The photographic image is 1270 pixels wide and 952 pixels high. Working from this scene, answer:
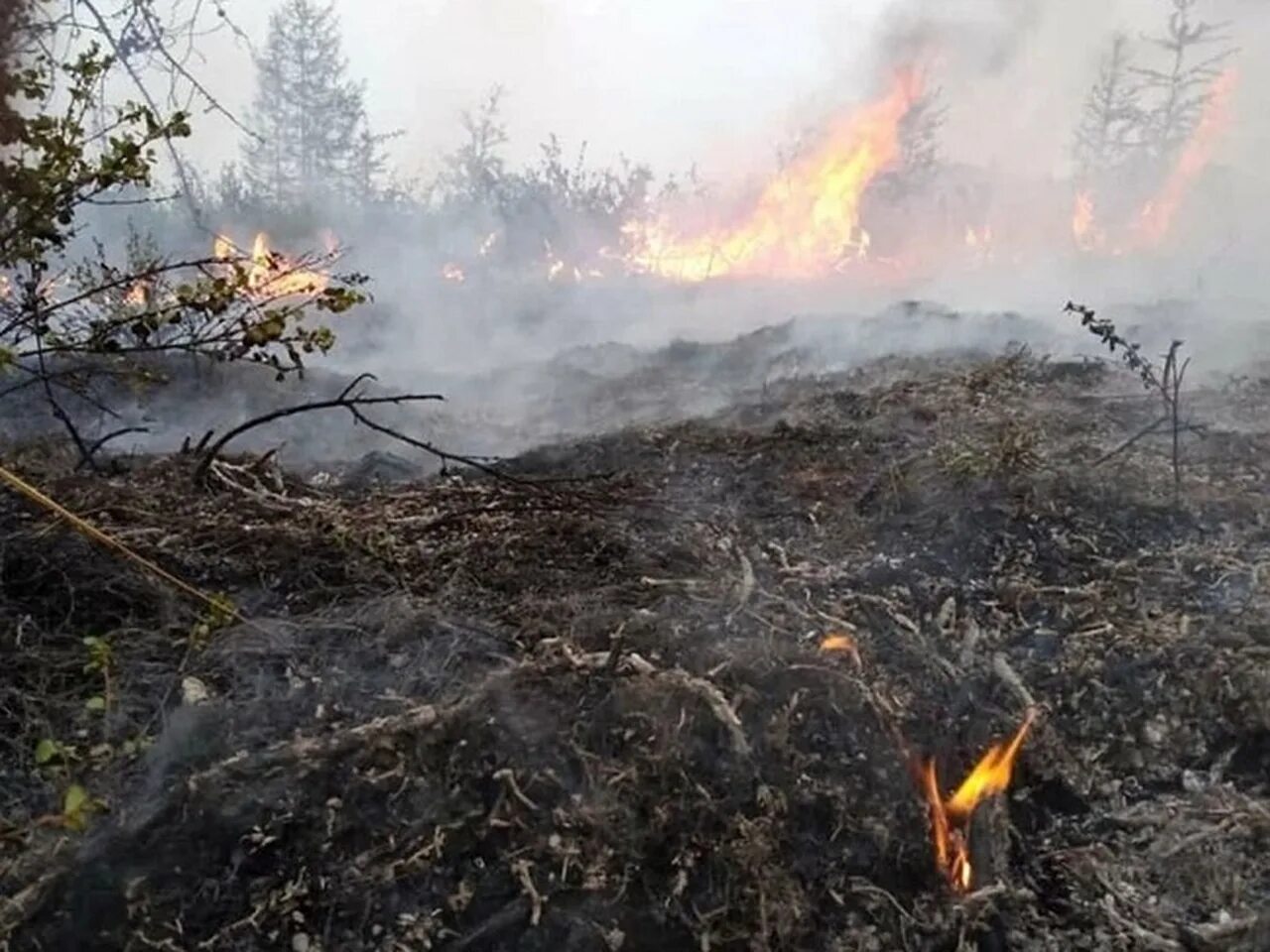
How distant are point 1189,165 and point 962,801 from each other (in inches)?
1213

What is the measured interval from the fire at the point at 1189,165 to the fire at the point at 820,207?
7605 mm

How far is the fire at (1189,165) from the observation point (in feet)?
90.9

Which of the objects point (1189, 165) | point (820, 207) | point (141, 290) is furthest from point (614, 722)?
point (1189, 165)

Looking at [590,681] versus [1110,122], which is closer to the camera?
[590,681]

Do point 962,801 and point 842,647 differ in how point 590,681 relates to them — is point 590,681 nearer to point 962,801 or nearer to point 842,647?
point 842,647

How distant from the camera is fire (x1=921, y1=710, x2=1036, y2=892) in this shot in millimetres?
2789

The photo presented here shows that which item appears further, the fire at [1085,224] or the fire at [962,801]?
the fire at [1085,224]

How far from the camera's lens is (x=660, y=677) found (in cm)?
301

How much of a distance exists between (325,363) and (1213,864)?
16142mm

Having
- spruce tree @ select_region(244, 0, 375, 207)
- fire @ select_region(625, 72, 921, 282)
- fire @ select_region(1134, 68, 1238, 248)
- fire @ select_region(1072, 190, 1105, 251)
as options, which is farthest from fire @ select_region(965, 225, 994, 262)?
spruce tree @ select_region(244, 0, 375, 207)

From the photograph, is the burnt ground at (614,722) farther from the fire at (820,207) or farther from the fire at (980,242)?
the fire at (980,242)

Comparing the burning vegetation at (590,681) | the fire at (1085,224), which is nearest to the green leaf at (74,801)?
the burning vegetation at (590,681)

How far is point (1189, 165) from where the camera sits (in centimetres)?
2839

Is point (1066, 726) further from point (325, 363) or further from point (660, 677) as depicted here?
point (325, 363)
